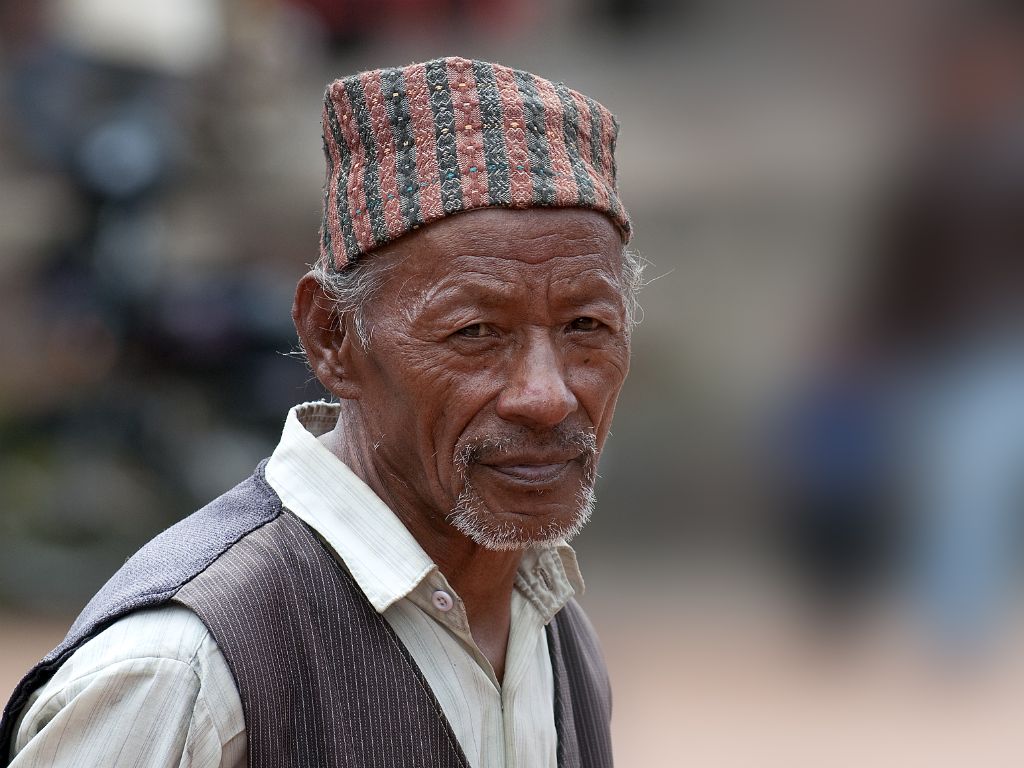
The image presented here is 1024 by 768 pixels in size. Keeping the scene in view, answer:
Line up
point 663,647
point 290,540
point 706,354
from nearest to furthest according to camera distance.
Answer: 1. point 290,540
2. point 663,647
3. point 706,354

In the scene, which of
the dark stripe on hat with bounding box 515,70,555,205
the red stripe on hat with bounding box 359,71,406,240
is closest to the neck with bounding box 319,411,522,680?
the red stripe on hat with bounding box 359,71,406,240

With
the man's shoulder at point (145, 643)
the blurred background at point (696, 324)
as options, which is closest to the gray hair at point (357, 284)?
the man's shoulder at point (145, 643)

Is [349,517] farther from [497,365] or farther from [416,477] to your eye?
[497,365]

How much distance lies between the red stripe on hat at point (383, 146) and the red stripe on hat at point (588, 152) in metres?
0.28

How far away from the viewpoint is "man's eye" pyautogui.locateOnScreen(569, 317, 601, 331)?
1.92 m

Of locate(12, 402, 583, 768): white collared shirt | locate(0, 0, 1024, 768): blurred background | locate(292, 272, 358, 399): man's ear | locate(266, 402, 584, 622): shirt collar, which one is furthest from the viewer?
locate(0, 0, 1024, 768): blurred background

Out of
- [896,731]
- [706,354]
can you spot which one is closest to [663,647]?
[896,731]

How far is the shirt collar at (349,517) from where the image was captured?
1.80 m

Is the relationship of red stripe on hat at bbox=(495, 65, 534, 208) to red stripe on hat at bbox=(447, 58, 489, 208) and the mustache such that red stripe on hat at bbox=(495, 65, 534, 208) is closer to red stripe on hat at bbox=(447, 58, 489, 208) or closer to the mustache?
red stripe on hat at bbox=(447, 58, 489, 208)

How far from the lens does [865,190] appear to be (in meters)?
10.6

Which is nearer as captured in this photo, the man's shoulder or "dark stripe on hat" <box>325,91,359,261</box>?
the man's shoulder

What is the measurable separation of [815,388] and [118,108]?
511 cm

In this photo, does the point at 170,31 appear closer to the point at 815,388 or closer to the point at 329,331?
the point at 815,388

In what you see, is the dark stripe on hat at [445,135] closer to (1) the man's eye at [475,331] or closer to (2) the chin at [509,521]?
(1) the man's eye at [475,331]
